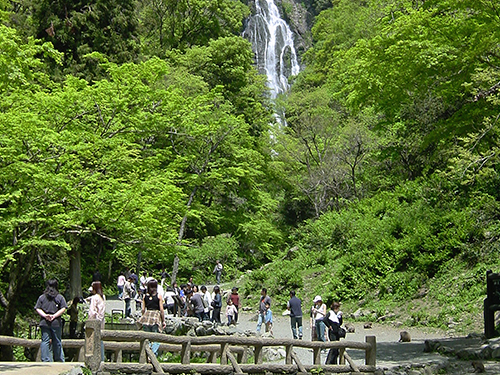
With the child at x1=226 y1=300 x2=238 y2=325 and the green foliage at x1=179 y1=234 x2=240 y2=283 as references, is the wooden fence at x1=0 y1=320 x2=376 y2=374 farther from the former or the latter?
the green foliage at x1=179 y1=234 x2=240 y2=283

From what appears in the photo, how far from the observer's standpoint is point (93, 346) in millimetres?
9555

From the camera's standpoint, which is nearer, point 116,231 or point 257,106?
point 116,231

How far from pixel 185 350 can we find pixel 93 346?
6.52 feet

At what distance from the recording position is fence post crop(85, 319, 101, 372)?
9539mm

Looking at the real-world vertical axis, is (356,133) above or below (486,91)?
above

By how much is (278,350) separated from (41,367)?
25.7 ft

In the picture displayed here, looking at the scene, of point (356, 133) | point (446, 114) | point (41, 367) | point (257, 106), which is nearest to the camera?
point (41, 367)

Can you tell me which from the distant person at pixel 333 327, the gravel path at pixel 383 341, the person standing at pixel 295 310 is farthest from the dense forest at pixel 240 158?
the distant person at pixel 333 327

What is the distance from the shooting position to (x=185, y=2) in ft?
133

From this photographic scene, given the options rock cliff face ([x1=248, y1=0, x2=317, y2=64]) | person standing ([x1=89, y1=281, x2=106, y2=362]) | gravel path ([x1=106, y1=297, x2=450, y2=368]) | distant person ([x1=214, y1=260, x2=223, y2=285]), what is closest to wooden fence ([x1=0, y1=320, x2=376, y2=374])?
person standing ([x1=89, y1=281, x2=106, y2=362])

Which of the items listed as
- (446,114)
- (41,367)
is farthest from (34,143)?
(446,114)

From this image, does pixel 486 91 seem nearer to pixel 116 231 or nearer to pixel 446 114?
pixel 116 231

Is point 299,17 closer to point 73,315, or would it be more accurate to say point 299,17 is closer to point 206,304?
point 206,304

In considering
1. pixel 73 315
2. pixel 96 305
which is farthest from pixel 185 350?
pixel 73 315
